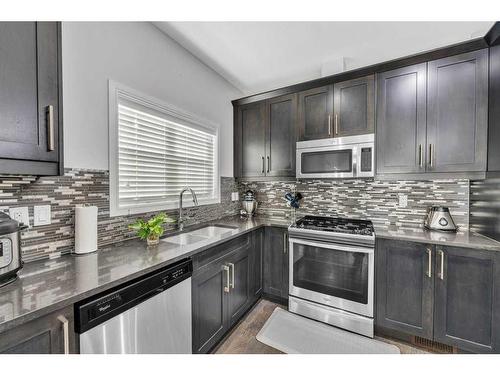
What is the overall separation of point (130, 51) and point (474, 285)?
318 cm

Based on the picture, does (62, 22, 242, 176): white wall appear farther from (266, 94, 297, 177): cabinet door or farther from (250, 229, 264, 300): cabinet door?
(250, 229, 264, 300): cabinet door

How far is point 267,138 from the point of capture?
109 inches

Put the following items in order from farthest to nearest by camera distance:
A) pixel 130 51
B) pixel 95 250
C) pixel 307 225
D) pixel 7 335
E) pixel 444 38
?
1. pixel 307 225
2. pixel 444 38
3. pixel 130 51
4. pixel 95 250
5. pixel 7 335

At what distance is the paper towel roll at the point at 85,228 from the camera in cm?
137

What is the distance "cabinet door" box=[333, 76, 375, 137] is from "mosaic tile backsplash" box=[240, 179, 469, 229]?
62cm

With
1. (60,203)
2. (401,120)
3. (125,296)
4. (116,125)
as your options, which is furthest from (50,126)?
(401,120)

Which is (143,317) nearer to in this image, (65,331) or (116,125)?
(65,331)

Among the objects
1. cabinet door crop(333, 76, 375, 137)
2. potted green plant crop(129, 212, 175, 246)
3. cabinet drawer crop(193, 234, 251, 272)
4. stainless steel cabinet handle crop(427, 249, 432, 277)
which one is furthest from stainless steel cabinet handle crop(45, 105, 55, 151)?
stainless steel cabinet handle crop(427, 249, 432, 277)

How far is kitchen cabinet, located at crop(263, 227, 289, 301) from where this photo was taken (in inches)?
92.1

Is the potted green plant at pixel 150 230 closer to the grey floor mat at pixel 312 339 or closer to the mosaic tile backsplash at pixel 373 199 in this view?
the grey floor mat at pixel 312 339

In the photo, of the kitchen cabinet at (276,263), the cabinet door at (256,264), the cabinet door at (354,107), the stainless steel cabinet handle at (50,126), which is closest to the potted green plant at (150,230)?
the stainless steel cabinet handle at (50,126)

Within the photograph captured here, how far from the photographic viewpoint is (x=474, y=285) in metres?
1.60

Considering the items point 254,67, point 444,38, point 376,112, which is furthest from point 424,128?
point 254,67

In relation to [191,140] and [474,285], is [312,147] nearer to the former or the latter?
[191,140]
